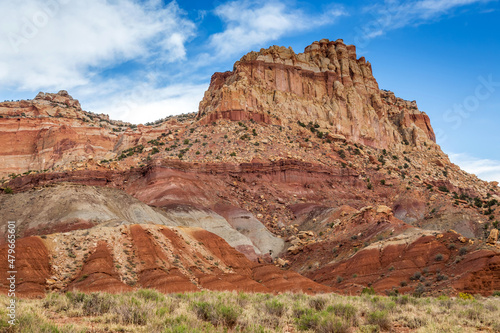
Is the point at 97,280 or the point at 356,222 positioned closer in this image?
the point at 97,280

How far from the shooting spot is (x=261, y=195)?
56.0 meters

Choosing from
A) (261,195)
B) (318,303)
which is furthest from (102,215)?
(318,303)

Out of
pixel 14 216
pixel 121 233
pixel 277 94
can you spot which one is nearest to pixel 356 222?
pixel 121 233

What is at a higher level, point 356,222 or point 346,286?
point 356,222

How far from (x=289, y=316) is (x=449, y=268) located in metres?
18.6

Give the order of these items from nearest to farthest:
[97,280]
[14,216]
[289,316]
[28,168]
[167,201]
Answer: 1. [289,316]
2. [97,280]
3. [14,216]
4. [167,201]
5. [28,168]

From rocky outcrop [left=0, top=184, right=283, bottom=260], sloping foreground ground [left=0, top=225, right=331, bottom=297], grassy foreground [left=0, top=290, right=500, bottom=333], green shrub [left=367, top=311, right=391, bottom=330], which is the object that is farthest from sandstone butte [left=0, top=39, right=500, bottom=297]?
green shrub [left=367, top=311, right=391, bottom=330]

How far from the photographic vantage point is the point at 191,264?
2834 centimetres

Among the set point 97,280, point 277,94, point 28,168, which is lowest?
point 97,280

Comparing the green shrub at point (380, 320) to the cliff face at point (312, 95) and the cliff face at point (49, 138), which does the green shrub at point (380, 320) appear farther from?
the cliff face at point (49, 138)

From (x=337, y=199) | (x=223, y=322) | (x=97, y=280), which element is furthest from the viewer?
(x=337, y=199)

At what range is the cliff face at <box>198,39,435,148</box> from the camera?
75938mm

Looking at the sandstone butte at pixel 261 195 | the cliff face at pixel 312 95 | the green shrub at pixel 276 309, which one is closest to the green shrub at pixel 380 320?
the green shrub at pixel 276 309

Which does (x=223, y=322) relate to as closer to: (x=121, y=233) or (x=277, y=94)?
(x=121, y=233)
